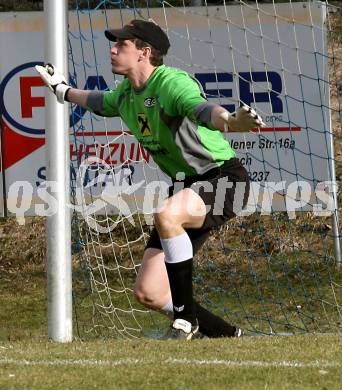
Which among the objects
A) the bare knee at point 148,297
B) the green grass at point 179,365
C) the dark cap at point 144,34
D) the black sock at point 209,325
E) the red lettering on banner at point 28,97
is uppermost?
the red lettering on banner at point 28,97

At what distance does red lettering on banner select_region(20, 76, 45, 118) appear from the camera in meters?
11.7

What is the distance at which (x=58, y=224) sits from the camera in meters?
8.01

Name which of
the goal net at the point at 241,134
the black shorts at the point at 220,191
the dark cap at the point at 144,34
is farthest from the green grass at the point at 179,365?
the goal net at the point at 241,134

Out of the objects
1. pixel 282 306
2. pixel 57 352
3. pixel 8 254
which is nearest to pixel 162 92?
pixel 57 352

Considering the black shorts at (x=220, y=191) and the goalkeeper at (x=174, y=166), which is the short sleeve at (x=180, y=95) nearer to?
the goalkeeper at (x=174, y=166)

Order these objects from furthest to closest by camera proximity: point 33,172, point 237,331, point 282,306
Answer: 1. point 33,172
2. point 282,306
3. point 237,331

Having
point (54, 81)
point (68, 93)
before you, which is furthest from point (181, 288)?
point (54, 81)

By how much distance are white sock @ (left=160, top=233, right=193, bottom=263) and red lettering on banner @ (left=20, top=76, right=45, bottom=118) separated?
4976 mm

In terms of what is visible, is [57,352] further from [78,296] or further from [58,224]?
[78,296]

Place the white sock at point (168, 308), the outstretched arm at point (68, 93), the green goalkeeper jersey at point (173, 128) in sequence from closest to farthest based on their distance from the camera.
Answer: the green goalkeeper jersey at point (173, 128), the white sock at point (168, 308), the outstretched arm at point (68, 93)

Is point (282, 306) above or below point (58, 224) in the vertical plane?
below

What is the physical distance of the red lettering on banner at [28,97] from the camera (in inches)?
462

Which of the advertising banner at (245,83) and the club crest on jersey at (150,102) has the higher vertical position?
the advertising banner at (245,83)

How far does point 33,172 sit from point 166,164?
4666 mm
